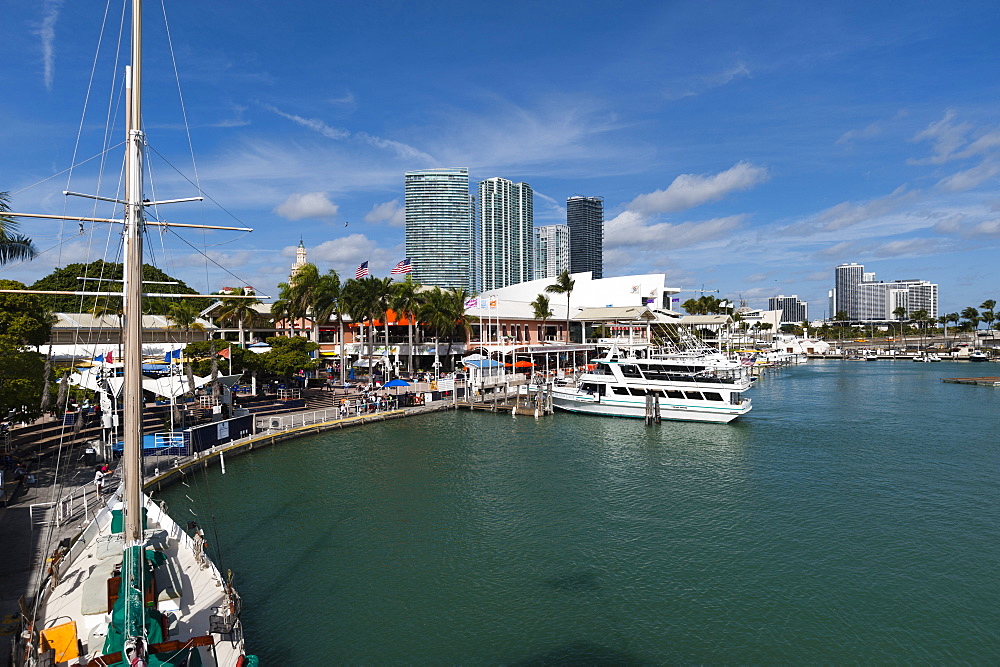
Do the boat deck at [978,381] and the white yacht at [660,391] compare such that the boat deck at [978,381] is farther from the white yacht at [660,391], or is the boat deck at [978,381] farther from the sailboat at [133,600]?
the sailboat at [133,600]

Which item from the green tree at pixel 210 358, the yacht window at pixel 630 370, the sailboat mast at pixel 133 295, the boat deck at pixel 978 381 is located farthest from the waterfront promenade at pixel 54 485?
the boat deck at pixel 978 381

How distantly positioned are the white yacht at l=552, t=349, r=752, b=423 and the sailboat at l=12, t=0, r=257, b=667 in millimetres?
40574

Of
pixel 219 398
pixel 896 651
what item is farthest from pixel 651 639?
pixel 219 398

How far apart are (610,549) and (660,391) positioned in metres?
30.9

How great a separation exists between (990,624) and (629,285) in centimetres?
11291

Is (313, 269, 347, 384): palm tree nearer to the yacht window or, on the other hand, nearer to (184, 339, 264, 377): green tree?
(184, 339, 264, 377): green tree

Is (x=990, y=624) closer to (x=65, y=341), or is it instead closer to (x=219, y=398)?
(x=219, y=398)

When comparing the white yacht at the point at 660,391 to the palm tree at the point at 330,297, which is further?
the palm tree at the point at 330,297

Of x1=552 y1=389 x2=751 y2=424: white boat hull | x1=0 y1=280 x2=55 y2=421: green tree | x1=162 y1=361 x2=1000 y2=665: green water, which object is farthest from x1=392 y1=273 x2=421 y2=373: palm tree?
x1=0 y1=280 x2=55 y2=421: green tree

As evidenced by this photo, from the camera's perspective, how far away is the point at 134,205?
12266 millimetres

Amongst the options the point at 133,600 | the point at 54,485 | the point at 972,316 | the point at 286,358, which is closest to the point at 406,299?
the point at 286,358

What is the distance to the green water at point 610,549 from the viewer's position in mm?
15773

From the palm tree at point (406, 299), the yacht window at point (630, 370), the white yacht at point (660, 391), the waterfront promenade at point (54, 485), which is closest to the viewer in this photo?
the waterfront promenade at point (54, 485)

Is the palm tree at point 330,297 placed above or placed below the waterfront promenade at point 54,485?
above
